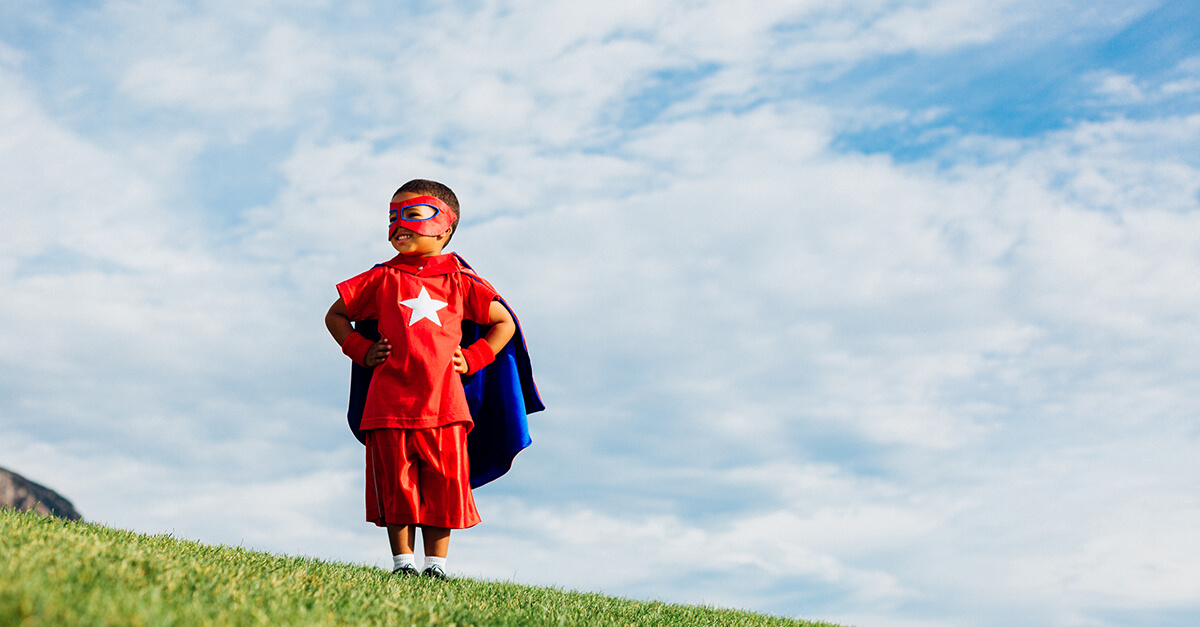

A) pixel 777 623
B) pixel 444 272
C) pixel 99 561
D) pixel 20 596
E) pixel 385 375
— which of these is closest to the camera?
pixel 20 596

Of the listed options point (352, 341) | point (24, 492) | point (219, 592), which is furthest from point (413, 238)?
point (24, 492)

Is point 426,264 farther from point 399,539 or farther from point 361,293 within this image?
point 399,539

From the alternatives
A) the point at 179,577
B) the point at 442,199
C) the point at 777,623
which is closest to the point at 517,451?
the point at 442,199

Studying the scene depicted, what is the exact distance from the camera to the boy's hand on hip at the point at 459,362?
6.64m

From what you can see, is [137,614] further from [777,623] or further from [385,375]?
[777,623]

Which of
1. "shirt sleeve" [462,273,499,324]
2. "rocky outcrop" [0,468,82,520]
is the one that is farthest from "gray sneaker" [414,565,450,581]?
"rocky outcrop" [0,468,82,520]

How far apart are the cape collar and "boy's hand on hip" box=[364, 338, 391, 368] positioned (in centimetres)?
63

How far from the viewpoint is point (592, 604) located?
648cm

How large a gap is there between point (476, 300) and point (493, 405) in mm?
961

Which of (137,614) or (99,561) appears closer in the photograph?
(137,614)

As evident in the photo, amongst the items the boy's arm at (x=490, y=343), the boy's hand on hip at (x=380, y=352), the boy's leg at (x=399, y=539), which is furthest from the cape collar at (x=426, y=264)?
the boy's leg at (x=399, y=539)

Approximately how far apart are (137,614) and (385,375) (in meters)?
3.34

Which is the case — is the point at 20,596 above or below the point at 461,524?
below

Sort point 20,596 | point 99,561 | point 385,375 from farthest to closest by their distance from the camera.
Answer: point 385,375 → point 99,561 → point 20,596
